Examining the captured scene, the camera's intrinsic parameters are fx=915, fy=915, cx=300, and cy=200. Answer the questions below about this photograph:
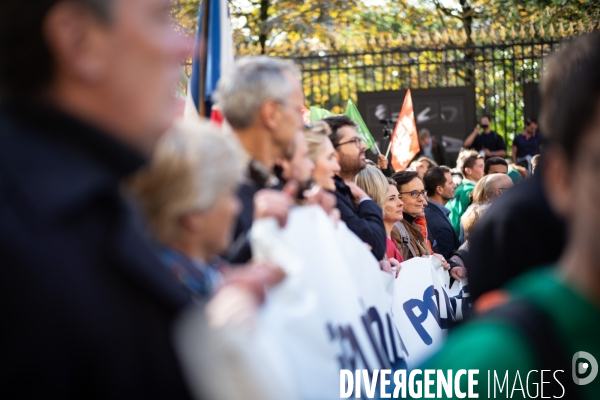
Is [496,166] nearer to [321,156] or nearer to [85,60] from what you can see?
[321,156]

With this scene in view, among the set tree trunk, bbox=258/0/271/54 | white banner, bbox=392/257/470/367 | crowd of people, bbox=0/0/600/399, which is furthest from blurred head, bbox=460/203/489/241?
tree trunk, bbox=258/0/271/54

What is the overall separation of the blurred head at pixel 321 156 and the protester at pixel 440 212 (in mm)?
4081

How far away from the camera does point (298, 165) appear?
3123mm

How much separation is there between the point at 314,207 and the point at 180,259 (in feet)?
3.64

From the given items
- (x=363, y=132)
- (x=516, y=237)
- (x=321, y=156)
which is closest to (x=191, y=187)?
(x=516, y=237)

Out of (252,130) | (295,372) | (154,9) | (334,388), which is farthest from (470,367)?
(252,130)

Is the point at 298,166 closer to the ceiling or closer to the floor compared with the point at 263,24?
closer to the ceiling

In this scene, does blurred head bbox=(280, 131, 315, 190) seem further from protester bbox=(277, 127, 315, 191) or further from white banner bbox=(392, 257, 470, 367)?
white banner bbox=(392, 257, 470, 367)

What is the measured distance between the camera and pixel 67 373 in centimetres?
125

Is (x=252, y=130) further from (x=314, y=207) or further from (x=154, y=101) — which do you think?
(x=154, y=101)

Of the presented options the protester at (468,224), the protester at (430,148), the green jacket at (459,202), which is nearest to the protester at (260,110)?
the protester at (468,224)

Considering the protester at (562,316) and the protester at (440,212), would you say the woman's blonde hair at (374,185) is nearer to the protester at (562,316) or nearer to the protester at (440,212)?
the protester at (440,212)

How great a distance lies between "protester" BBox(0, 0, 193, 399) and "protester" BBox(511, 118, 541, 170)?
49.5ft

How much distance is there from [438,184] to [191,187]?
23.4ft
